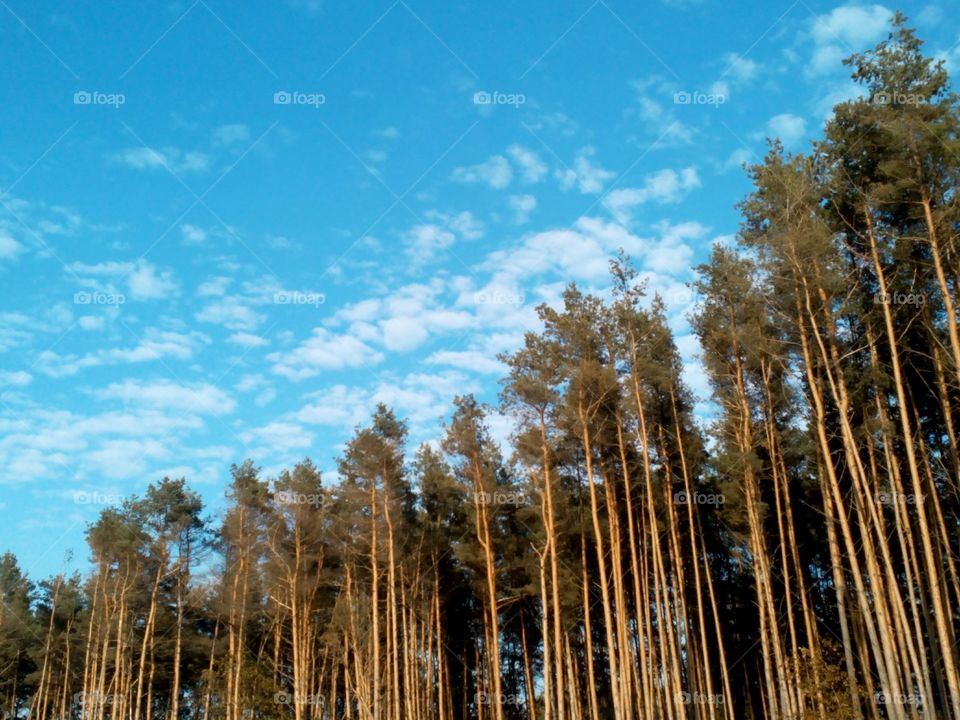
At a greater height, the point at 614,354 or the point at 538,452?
the point at 614,354

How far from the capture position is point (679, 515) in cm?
2831

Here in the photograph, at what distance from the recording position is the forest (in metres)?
17.4

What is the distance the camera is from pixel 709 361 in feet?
78.7

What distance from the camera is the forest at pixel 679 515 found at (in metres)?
17.4

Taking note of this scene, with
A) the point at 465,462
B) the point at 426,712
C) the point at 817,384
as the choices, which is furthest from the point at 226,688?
the point at 817,384

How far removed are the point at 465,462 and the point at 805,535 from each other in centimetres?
1469

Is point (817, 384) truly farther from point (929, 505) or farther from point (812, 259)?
point (929, 505)

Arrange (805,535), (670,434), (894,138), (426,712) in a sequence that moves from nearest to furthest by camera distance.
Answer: (894,138)
(670,434)
(805,535)
(426,712)

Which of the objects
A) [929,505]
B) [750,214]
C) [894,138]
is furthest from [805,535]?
[894,138]

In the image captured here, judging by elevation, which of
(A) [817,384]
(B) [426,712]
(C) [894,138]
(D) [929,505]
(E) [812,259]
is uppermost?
(C) [894,138]

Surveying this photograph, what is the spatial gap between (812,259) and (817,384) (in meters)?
2.90

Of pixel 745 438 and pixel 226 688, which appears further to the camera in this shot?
pixel 226 688

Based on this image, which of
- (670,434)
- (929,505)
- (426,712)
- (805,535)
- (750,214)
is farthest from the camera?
(426,712)

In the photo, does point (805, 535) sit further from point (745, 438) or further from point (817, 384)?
point (817, 384)
